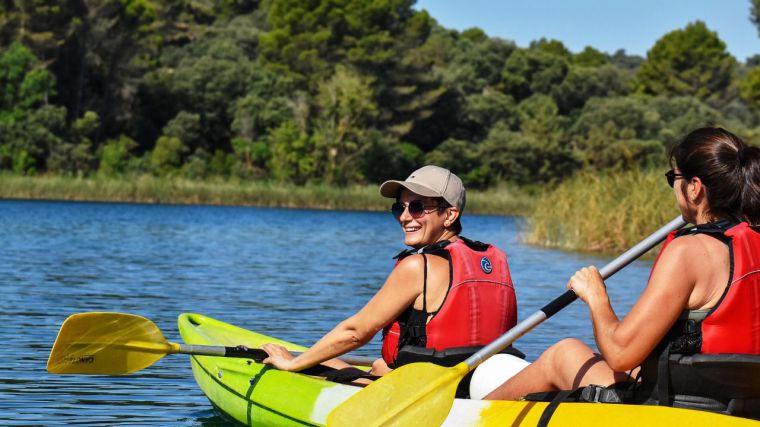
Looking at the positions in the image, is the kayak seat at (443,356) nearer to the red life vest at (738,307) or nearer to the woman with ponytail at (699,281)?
the woman with ponytail at (699,281)

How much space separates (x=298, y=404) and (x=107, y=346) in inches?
51.2

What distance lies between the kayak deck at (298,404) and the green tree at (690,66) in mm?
67784

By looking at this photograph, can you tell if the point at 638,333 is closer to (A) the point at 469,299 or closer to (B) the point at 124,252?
(A) the point at 469,299

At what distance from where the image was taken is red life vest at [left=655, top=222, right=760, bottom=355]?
3781 mm

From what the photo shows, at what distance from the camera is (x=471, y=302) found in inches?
184

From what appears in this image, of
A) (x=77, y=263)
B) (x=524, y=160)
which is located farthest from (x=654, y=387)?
(x=524, y=160)

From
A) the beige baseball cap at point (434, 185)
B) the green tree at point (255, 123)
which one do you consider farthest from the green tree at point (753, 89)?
the beige baseball cap at point (434, 185)

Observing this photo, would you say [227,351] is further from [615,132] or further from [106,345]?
[615,132]

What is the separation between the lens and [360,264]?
60.1 feet

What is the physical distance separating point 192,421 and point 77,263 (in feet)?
33.9

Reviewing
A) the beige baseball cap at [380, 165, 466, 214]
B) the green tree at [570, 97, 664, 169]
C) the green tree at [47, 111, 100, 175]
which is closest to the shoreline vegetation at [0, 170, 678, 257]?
the green tree at [47, 111, 100, 175]

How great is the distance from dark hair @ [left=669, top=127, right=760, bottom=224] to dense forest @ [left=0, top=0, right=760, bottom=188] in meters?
37.8

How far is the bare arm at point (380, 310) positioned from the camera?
465 cm

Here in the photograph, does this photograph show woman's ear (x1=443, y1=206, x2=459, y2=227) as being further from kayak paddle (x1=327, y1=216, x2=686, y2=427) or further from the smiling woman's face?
kayak paddle (x1=327, y1=216, x2=686, y2=427)
